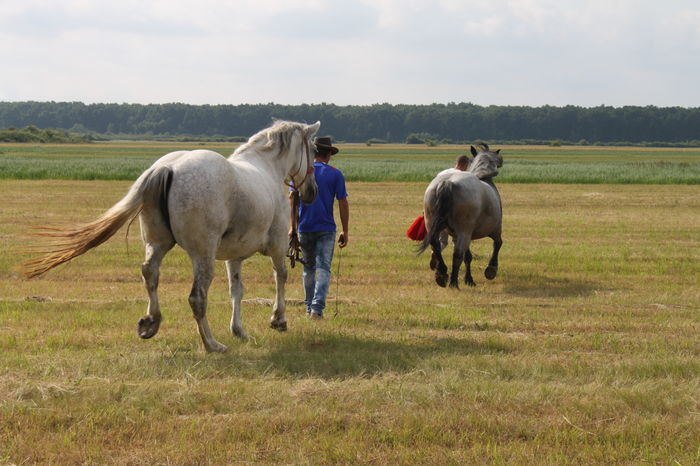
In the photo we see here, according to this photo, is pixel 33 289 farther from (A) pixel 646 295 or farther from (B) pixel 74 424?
(A) pixel 646 295

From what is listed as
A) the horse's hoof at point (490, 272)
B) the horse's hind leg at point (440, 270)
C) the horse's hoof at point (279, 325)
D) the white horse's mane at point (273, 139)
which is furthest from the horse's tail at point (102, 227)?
the horse's hoof at point (490, 272)

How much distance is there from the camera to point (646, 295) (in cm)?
1137

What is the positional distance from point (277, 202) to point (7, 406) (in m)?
3.50

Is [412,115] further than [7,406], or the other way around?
[412,115]

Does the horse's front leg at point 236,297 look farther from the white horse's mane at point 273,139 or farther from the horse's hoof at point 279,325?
the white horse's mane at point 273,139

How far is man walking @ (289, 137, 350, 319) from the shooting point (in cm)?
948

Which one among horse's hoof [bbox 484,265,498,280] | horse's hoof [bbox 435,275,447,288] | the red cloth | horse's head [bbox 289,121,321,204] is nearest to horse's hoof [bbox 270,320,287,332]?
horse's head [bbox 289,121,321,204]

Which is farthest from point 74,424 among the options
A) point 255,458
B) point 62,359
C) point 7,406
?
point 62,359

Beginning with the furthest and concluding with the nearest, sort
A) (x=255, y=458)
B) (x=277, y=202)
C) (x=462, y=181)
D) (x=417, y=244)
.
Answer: (x=417, y=244) → (x=462, y=181) → (x=277, y=202) → (x=255, y=458)

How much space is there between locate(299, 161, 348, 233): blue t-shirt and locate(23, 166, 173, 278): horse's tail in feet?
9.08

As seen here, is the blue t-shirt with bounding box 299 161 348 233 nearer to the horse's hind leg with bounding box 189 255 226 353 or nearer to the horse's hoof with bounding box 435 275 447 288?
the horse's hind leg with bounding box 189 255 226 353

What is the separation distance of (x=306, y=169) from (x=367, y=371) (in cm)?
291

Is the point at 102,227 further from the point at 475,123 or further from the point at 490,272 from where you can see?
the point at 475,123


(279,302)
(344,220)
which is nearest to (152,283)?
(279,302)
